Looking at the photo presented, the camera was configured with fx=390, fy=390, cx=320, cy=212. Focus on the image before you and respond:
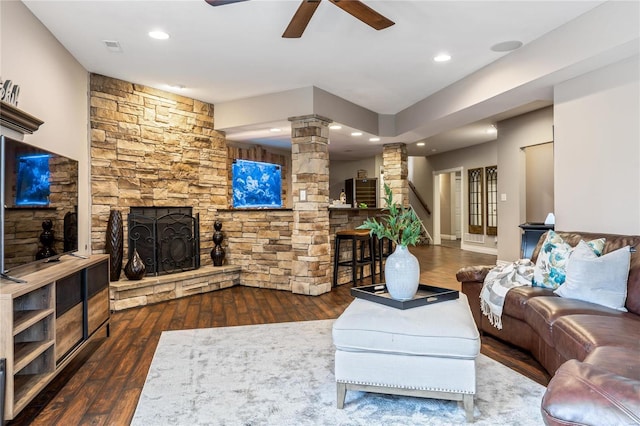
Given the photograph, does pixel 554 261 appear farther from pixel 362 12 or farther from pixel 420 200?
pixel 420 200

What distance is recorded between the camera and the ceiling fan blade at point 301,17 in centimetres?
246

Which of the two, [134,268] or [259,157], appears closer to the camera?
[134,268]

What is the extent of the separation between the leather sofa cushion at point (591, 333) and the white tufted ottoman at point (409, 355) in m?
0.51

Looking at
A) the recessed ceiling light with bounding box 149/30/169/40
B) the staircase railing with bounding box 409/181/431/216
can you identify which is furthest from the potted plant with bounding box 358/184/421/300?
the staircase railing with bounding box 409/181/431/216

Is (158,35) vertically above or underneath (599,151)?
above

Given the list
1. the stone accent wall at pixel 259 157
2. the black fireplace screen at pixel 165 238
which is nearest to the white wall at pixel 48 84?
the black fireplace screen at pixel 165 238

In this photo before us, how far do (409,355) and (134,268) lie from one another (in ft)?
11.6

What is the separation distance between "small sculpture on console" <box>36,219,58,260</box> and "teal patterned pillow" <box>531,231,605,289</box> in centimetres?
348

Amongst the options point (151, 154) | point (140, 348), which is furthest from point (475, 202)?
point (140, 348)

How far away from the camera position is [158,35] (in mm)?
3420

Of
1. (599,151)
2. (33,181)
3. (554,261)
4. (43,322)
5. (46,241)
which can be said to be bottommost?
(43,322)

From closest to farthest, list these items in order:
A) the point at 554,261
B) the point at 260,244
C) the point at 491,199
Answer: the point at 554,261 → the point at 260,244 → the point at 491,199

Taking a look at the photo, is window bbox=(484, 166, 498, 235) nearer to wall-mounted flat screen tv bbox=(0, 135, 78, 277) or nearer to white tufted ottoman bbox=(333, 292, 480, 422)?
white tufted ottoman bbox=(333, 292, 480, 422)

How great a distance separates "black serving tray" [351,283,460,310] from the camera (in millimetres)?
2271
